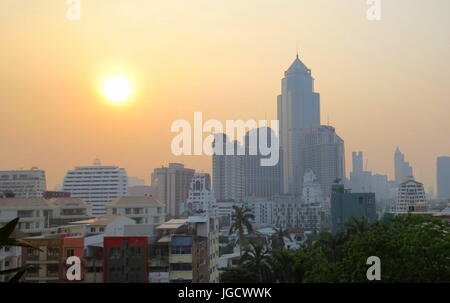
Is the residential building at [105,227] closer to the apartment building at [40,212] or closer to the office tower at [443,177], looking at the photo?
the apartment building at [40,212]

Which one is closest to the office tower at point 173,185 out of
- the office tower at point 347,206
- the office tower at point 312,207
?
the office tower at point 312,207

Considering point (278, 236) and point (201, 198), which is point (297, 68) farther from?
point (278, 236)

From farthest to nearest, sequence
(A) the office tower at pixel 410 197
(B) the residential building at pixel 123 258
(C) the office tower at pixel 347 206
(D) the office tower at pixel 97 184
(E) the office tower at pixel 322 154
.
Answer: (C) the office tower at pixel 347 206
(A) the office tower at pixel 410 197
(D) the office tower at pixel 97 184
(E) the office tower at pixel 322 154
(B) the residential building at pixel 123 258

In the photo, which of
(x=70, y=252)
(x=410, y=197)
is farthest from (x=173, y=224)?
(x=410, y=197)

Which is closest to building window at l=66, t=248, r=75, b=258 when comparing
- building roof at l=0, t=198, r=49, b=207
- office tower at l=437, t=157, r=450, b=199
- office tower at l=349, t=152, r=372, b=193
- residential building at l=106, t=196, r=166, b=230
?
residential building at l=106, t=196, r=166, b=230
